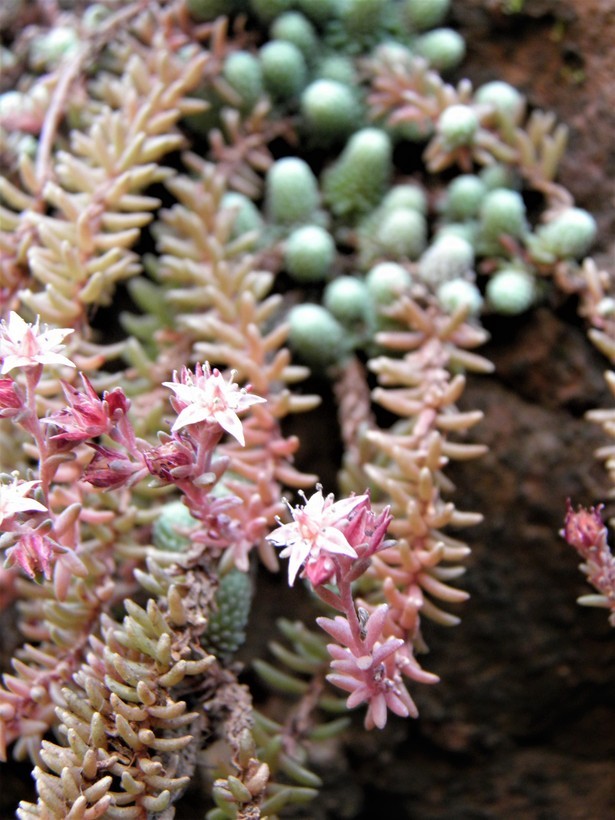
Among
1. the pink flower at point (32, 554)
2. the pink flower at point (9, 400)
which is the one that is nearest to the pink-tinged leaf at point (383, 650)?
the pink flower at point (32, 554)

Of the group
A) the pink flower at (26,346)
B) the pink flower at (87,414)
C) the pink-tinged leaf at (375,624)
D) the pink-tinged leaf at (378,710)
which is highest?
the pink flower at (26,346)

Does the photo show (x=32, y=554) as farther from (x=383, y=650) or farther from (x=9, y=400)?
(x=383, y=650)

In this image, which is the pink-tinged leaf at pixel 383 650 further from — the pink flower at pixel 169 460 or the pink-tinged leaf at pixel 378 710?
the pink flower at pixel 169 460

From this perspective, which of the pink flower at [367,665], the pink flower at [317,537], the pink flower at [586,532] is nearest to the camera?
the pink flower at [317,537]

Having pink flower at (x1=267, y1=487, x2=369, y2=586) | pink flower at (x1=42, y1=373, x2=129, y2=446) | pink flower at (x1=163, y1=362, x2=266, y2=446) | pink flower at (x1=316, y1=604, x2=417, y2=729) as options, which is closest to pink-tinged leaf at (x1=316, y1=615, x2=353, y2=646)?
pink flower at (x1=316, y1=604, x2=417, y2=729)

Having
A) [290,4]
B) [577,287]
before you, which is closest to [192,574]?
[577,287]

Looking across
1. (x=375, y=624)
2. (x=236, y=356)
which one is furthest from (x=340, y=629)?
(x=236, y=356)

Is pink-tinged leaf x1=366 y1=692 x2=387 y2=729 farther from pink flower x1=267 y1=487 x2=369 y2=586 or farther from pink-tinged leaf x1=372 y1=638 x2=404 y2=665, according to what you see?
pink flower x1=267 y1=487 x2=369 y2=586

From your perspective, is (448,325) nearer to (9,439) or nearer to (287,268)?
(287,268)
